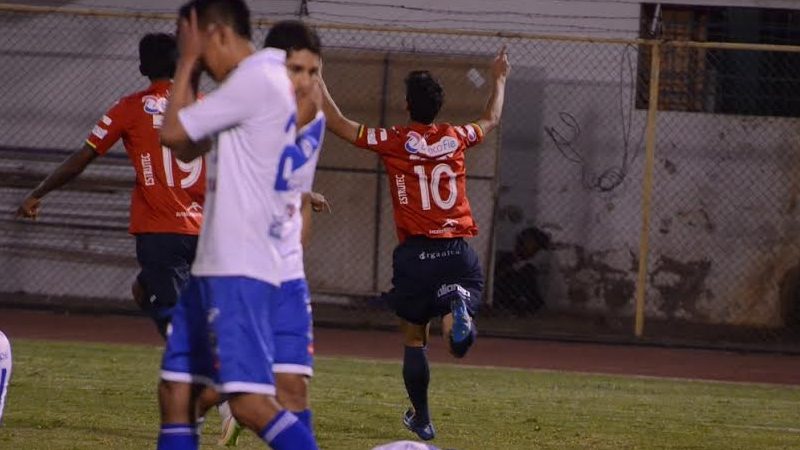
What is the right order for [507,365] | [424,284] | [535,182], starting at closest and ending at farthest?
1. [424,284]
2. [507,365]
3. [535,182]

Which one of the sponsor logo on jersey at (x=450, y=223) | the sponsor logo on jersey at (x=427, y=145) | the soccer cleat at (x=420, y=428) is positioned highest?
the sponsor logo on jersey at (x=427, y=145)

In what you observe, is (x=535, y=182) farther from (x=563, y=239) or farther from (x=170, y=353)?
(x=170, y=353)

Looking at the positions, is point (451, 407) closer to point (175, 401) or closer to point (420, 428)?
point (420, 428)

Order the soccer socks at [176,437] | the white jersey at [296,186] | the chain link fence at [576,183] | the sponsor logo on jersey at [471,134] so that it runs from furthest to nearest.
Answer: the chain link fence at [576,183] → the sponsor logo on jersey at [471,134] → the soccer socks at [176,437] → the white jersey at [296,186]

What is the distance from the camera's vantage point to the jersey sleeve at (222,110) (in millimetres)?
5172

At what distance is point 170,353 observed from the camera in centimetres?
558

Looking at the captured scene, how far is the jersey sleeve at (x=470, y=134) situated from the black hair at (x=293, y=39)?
3394mm

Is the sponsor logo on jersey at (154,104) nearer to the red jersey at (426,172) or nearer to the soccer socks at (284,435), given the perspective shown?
the red jersey at (426,172)

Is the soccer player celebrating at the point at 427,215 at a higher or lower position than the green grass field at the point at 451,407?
higher

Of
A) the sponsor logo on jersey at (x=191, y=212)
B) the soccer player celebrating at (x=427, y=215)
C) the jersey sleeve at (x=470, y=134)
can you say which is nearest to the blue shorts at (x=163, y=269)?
the sponsor logo on jersey at (x=191, y=212)

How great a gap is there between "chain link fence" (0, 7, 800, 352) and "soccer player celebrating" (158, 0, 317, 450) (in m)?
11.8

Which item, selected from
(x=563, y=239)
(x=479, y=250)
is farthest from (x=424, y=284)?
(x=563, y=239)

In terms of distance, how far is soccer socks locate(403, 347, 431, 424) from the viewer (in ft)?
29.9

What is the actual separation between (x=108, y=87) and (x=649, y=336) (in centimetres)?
683
